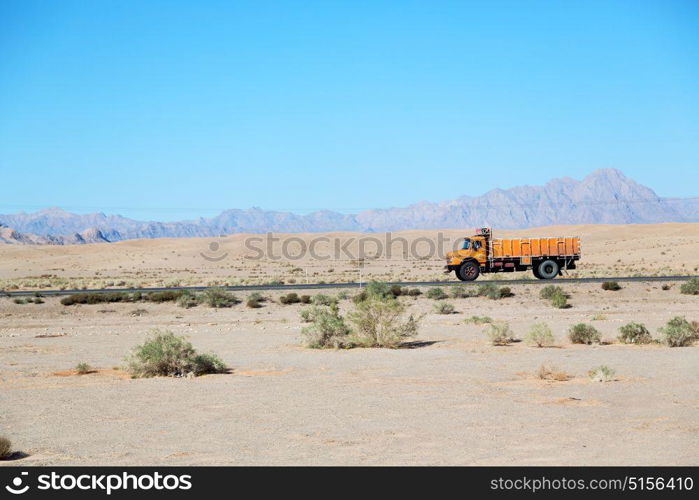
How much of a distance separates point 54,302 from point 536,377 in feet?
106

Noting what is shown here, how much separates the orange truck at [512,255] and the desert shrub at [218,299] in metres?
15.1

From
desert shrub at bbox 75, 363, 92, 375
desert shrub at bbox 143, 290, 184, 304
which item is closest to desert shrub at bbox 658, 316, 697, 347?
desert shrub at bbox 75, 363, 92, 375

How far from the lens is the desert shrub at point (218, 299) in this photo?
42.0 metres

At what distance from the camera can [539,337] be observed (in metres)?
24.2

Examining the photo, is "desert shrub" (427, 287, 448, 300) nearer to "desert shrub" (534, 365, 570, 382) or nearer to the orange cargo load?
the orange cargo load

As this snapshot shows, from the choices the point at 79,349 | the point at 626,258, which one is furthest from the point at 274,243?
the point at 79,349

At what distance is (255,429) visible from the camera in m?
13.2

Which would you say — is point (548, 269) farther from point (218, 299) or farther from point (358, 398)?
point (358, 398)

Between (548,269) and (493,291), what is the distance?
8.68 metres

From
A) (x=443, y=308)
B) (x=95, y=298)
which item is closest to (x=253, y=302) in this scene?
(x=95, y=298)

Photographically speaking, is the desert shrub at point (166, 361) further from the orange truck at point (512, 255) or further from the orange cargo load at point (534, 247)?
the orange cargo load at point (534, 247)

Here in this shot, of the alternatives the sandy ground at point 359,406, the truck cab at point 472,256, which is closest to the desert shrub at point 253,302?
the sandy ground at point 359,406

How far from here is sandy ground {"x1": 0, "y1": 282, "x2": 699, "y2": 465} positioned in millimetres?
11422
